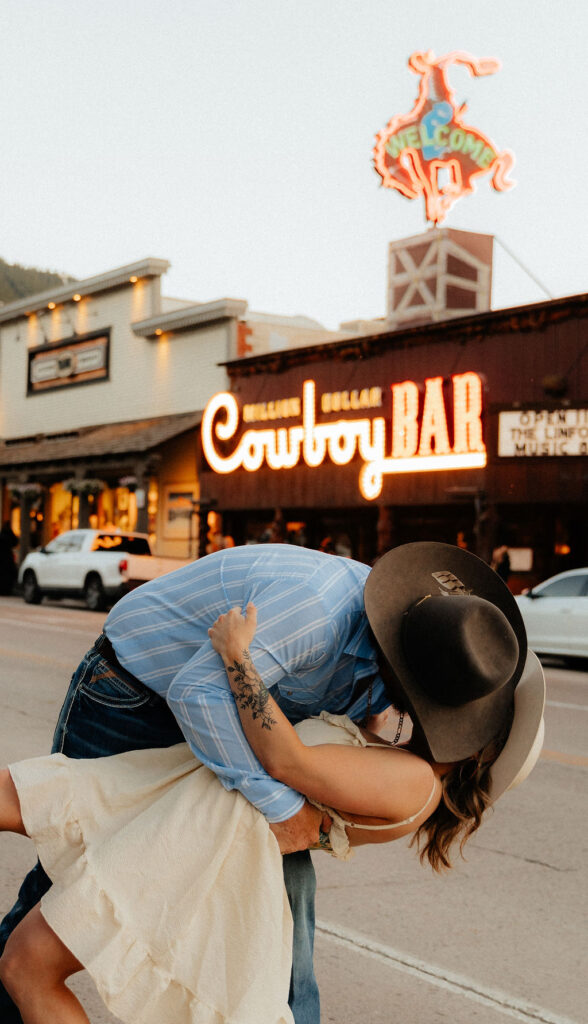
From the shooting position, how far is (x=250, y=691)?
2303 millimetres

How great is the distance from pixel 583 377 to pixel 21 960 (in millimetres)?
19996

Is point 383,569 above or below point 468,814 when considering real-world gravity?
above

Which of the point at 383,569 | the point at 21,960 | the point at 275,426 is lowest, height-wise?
the point at 21,960

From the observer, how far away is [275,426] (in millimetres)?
27766

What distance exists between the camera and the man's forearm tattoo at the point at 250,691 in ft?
7.52

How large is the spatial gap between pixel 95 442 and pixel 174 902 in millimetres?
30379

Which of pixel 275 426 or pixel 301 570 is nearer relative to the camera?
pixel 301 570

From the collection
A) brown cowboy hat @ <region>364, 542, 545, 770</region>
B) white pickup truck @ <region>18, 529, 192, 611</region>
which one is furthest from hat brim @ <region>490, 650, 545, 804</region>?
white pickup truck @ <region>18, 529, 192, 611</region>

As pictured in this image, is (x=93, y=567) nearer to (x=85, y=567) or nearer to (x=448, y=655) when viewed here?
(x=85, y=567)

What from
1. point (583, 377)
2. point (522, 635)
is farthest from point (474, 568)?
point (583, 377)

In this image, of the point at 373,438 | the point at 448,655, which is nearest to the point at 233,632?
the point at 448,655

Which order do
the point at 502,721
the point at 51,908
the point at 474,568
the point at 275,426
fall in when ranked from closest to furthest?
1. the point at 51,908
2. the point at 502,721
3. the point at 474,568
4. the point at 275,426

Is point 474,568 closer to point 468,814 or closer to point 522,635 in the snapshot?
point 522,635

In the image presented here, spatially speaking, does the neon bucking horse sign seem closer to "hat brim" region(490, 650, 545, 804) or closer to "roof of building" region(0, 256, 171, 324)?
"roof of building" region(0, 256, 171, 324)
